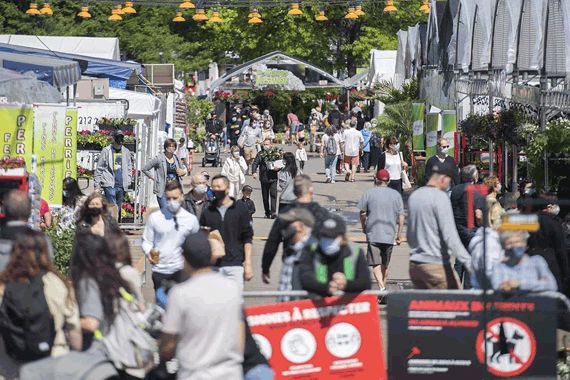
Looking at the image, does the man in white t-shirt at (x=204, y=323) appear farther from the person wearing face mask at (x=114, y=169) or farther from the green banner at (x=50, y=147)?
the person wearing face mask at (x=114, y=169)

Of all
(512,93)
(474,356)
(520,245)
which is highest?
(512,93)

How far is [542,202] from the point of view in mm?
10758

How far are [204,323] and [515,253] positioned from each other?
11.9 feet

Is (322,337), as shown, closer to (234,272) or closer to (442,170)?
(442,170)

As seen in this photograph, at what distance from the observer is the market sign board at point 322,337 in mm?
10398

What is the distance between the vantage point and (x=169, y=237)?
43.3ft

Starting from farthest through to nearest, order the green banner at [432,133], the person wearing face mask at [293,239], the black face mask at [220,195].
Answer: the green banner at [432,133] → the black face mask at [220,195] → the person wearing face mask at [293,239]

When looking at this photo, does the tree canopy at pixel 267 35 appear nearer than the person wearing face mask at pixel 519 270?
No

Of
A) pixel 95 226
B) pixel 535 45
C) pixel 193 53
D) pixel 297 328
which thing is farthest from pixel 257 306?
pixel 193 53

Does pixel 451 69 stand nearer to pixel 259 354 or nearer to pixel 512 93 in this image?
pixel 512 93

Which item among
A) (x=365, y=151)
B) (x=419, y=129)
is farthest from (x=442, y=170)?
(x=365, y=151)

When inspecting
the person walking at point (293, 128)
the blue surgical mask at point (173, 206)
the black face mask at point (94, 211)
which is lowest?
the black face mask at point (94, 211)

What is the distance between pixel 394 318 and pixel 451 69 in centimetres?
1731

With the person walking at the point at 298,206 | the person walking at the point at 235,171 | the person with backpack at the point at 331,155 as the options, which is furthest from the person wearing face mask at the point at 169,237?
the person with backpack at the point at 331,155
